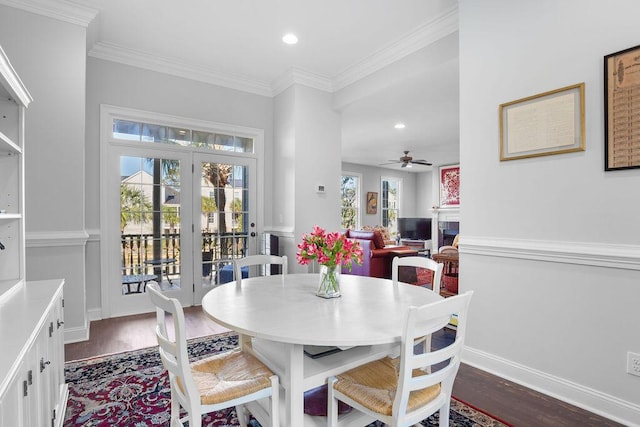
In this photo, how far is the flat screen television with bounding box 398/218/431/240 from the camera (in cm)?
1020

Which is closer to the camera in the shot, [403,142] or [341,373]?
[341,373]

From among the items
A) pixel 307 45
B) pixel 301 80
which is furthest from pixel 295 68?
pixel 307 45

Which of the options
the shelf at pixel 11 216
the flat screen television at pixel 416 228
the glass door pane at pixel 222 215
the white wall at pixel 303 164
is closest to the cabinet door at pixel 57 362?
the shelf at pixel 11 216

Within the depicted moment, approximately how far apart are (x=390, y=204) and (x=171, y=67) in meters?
8.08

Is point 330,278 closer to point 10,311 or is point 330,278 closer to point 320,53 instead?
point 10,311

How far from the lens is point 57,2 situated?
282 centimetres

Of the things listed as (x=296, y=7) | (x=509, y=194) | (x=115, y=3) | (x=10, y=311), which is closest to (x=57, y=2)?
(x=115, y=3)

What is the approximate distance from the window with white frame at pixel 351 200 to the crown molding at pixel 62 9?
24.2 ft

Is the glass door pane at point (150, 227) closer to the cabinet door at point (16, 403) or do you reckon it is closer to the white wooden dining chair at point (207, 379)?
the white wooden dining chair at point (207, 379)

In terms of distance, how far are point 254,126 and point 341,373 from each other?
374 cm

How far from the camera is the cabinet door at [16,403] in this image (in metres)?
0.89

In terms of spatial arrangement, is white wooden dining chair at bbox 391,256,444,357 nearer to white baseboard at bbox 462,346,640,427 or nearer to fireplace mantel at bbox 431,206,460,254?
white baseboard at bbox 462,346,640,427

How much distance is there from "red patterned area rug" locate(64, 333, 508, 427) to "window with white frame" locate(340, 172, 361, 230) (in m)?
7.31

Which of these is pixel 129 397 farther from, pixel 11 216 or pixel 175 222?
pixel 175 222
